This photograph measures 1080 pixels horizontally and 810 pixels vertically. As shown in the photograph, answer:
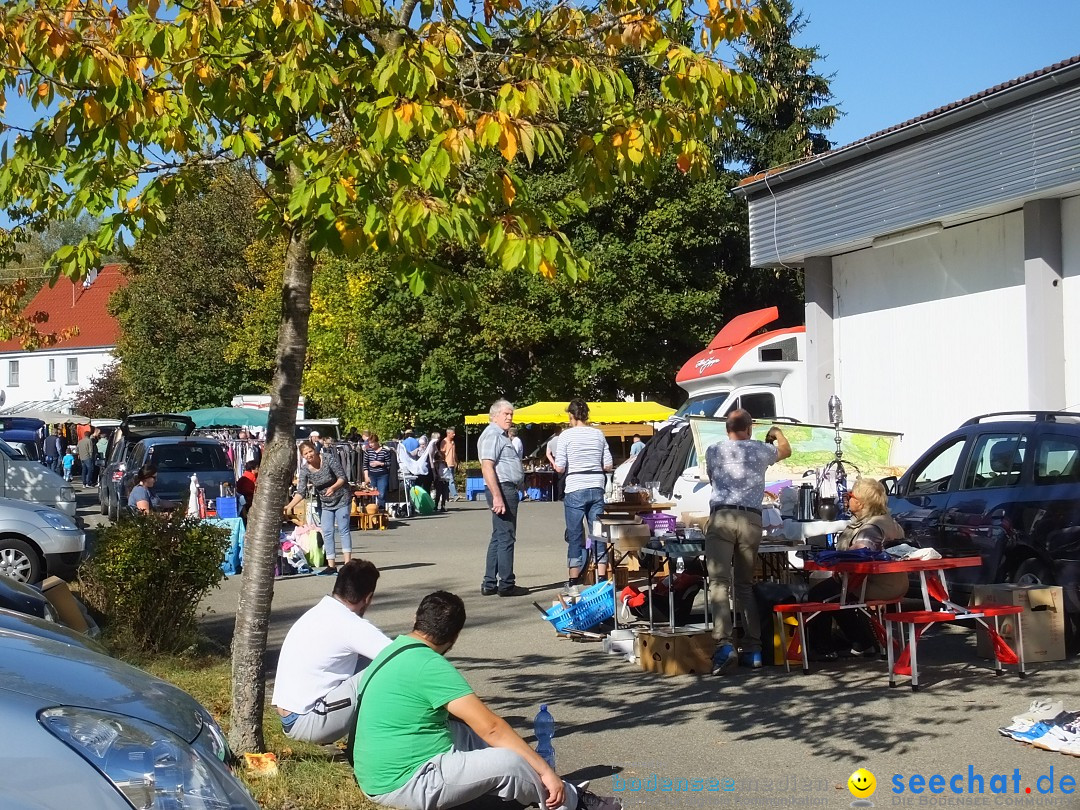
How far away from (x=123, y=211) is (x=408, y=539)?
15.1 m

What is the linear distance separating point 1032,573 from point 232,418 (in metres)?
28.1

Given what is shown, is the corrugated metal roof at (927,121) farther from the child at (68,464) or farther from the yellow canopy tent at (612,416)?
the child at (68,464)

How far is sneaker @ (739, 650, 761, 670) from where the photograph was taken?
9414mm

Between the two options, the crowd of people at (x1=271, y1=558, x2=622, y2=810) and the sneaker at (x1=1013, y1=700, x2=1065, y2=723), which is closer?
the crowd of people at (x1=271, y1=558, x2=622, y2=810)

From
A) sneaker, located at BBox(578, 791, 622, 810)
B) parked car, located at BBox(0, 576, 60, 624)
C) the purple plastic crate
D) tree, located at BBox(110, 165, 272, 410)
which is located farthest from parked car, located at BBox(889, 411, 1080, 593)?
tree, located at BBox(110, 165, 272, 410)

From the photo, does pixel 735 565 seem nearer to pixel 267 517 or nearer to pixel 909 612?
pixel 909 612

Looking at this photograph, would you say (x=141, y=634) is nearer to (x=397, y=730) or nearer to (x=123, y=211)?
(x=123, y=211)

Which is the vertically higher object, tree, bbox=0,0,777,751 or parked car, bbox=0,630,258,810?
tree, bbox=0,0,777,751

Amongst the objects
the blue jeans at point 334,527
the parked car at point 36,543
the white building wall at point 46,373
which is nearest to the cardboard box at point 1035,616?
the blue jeans at point 334,527

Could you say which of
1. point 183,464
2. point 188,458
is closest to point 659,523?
point 183,464

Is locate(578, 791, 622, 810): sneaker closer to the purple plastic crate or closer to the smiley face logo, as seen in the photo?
the smiley face logo

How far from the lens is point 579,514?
42.2 ft

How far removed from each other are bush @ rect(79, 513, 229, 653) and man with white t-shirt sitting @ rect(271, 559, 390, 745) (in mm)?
3326

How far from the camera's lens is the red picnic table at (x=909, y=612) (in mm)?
8609
